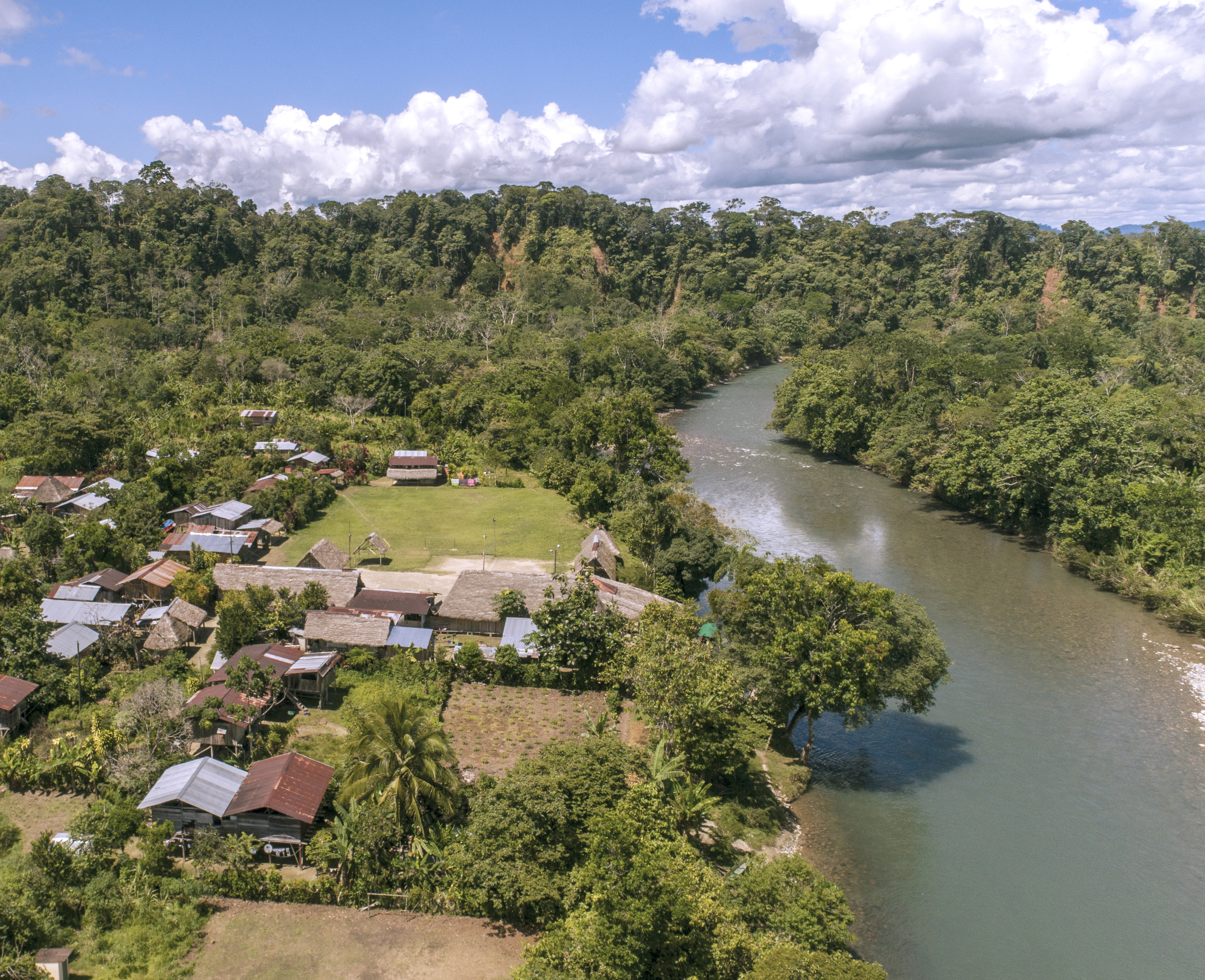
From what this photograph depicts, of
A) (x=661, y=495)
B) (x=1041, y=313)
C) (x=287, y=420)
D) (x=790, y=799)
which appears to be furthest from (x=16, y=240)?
(x=1041, y=313)

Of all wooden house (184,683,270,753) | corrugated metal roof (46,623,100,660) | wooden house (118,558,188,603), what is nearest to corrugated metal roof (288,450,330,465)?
wooden house (118,558,188,603)

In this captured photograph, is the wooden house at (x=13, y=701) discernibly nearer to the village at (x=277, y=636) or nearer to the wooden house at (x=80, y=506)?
the village at (x=277, y=636)

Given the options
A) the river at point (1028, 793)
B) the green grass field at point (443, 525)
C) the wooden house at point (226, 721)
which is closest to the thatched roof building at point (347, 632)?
the wooden house at point (226, 721)

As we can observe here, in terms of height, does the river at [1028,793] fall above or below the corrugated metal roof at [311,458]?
below

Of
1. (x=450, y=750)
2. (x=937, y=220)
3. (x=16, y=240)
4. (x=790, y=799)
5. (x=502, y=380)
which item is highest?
(x=937, y=220)

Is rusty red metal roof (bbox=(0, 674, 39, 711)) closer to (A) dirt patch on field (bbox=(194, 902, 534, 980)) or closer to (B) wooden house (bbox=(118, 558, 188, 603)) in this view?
(B) wooden house (bbox=(118, 558, 188, 603))

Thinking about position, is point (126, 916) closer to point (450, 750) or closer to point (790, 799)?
point (450, 750)
